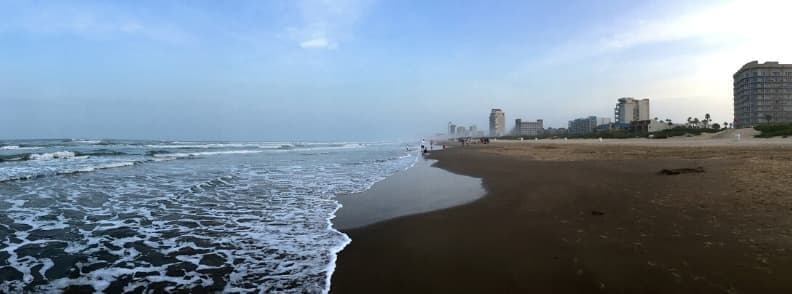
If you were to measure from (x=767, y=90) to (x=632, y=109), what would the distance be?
176 feet

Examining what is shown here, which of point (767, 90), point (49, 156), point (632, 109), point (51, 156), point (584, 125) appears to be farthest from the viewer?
point (584, 125)

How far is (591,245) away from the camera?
14.7 ft

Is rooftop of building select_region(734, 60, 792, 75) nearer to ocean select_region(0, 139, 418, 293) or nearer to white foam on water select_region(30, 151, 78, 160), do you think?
ocean select_region(0, 139, 418, 293)

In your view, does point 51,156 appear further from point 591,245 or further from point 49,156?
point 591,245

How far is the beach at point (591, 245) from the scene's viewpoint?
11.2 ft

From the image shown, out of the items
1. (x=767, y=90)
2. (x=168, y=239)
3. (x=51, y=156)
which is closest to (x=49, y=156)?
(x=51, y=156)

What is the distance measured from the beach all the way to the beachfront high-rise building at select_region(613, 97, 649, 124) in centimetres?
15304

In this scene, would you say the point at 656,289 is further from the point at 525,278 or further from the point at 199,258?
the point at 199,258

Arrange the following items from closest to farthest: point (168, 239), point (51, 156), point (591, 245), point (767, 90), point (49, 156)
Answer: point (591, 245) → point (168, 239) → point (49, 156) → point (51, 156) → point (767, 90)

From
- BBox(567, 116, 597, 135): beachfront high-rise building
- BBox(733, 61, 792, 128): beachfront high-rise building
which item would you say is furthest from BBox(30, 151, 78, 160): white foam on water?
BBox(567, 116, 597, 135): beachfront high-rise building

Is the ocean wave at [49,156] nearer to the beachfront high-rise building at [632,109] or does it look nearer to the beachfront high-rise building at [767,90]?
the beachfront high-rise building at [767,90]

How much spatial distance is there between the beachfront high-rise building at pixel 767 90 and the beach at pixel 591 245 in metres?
108

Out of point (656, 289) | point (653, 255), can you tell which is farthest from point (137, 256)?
point (653, 255)

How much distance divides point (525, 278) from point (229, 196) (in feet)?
26.8
